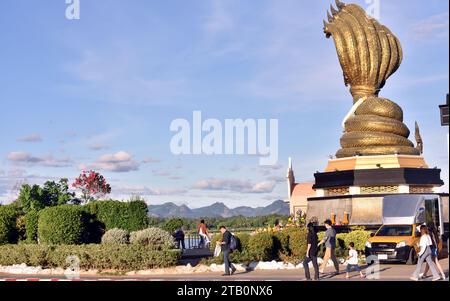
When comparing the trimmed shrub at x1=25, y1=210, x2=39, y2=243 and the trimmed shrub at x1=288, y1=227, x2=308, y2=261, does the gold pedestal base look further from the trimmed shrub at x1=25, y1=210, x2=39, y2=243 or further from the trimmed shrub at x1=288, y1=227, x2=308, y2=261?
the trimmed shrub at x1=25, y1=210, x2=39, y2=243

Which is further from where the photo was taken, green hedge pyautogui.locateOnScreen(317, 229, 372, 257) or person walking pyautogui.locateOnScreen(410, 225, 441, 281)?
green hedge pyautogui.locateOnScreen(317, 229, 372, 257)

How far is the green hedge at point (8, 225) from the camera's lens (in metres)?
30.0

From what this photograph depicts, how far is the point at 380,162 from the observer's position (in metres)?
39.1

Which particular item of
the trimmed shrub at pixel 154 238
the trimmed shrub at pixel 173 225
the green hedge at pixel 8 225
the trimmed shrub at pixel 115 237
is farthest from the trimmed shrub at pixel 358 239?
the green hedge at pixel 8 225

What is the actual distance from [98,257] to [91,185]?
24.1 meters

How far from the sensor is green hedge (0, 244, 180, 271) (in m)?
24.0

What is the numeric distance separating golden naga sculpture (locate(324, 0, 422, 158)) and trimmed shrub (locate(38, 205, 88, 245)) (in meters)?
17.5

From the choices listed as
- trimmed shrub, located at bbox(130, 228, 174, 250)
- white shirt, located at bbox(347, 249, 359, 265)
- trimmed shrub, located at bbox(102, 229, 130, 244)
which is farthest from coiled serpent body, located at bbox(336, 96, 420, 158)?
white shirt, located at bbox(347, 249, 359, 265)

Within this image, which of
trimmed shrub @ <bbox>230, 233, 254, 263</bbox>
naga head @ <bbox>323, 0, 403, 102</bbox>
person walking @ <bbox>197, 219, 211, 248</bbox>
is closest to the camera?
trimmed shrub @ <bbox>230, 233, 254, 263</bbox>

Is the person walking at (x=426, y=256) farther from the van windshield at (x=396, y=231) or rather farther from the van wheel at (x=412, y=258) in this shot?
the van windshield at (x=396, y=231)

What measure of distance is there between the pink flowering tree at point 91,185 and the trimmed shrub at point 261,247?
23.6 meters

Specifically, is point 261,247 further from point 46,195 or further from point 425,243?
point 46,195
